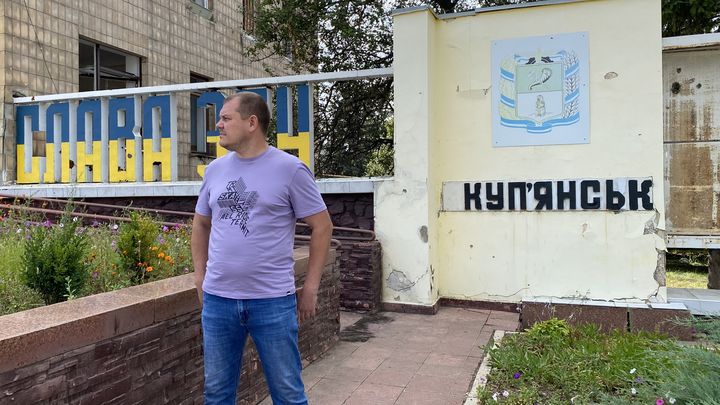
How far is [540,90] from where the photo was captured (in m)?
6.12

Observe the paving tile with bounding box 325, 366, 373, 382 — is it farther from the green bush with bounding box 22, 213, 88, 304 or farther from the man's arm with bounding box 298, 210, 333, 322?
the green bush with bounding box 22, 213, 88, 304

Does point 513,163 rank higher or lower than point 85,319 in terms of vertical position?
higher

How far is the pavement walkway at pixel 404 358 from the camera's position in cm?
392

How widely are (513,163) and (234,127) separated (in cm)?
429

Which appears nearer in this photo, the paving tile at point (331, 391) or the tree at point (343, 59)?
the paving tile at point (331, 391)

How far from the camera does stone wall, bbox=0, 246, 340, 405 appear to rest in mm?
2115

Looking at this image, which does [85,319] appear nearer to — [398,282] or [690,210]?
[398,282]

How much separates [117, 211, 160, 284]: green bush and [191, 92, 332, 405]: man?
1.07 metres

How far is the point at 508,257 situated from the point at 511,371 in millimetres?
2403

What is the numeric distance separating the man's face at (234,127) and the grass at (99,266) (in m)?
1.22

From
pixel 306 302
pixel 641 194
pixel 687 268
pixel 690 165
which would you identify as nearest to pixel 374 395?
pixel 306 302

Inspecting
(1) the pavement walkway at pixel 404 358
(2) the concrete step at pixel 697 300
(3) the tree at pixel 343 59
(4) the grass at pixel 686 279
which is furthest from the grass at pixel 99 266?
(4) the grass at pixel 686 279

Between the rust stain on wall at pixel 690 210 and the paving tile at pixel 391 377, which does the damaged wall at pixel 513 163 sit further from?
the paving tile at pixel 391 377

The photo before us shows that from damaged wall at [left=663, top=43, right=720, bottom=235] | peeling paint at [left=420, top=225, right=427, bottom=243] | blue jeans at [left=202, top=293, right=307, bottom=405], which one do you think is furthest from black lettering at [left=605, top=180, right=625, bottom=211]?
blue jeans at [left=202, top=293, right=307, bottom=405]
